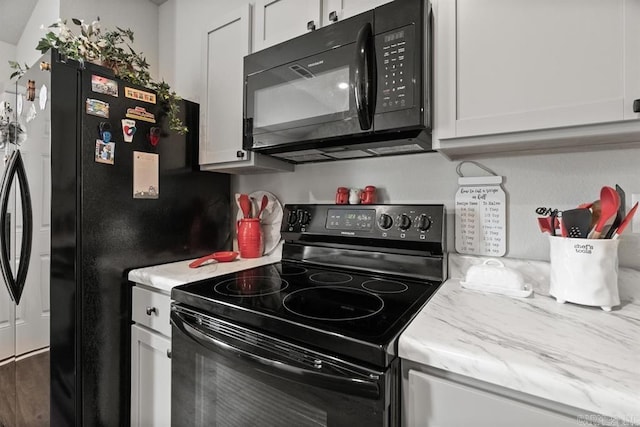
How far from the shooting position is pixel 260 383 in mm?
765

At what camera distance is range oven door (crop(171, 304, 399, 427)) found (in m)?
0.62

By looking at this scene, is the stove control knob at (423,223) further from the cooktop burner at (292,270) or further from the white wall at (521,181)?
the cooktop burner at (292,270)

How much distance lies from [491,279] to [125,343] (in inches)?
58.1

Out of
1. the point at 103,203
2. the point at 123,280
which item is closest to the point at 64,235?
the point at 103,203

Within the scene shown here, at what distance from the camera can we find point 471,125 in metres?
0.90

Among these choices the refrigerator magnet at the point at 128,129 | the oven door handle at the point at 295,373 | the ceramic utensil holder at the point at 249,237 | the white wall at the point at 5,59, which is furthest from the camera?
the white wall at the point at 5,59

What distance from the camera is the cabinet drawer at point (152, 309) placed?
3.79ft

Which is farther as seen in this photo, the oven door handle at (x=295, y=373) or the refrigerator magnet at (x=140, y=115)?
the refrigerator magnet at (x=140, y=115)

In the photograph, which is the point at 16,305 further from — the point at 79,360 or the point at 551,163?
the point at 551,163

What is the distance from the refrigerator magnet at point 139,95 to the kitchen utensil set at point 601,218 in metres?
1.64

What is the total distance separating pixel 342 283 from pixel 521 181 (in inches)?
29.7

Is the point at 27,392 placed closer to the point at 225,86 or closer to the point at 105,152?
the point at 105,152

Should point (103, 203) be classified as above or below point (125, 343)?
above

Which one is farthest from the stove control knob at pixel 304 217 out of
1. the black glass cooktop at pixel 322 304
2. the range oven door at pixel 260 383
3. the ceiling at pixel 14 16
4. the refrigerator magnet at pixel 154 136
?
the ceiling at pixel 14 16
